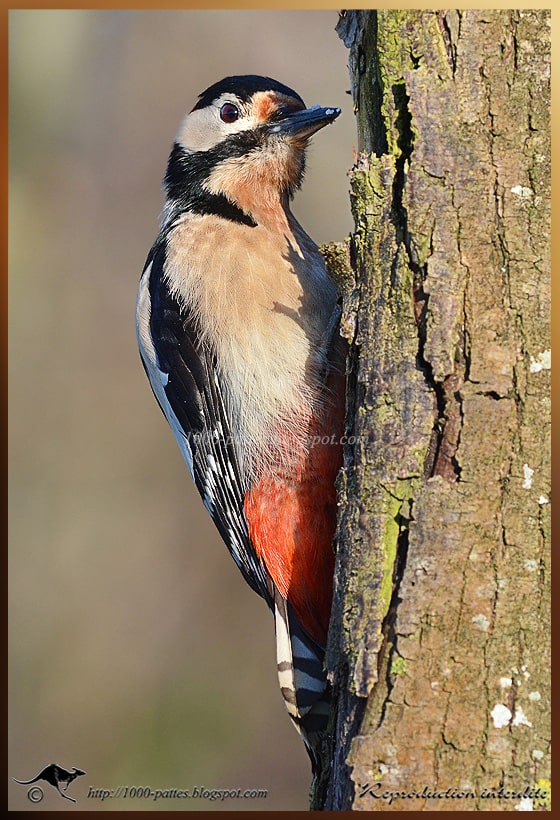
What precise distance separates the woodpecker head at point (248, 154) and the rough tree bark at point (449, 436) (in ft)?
3.43

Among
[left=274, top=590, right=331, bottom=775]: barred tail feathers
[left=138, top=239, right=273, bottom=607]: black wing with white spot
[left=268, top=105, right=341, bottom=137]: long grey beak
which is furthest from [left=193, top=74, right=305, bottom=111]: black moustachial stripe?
[left=274, top=590, right=331, bottom=775]: barred tail feathers

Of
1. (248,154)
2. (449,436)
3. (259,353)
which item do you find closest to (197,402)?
(259,353)

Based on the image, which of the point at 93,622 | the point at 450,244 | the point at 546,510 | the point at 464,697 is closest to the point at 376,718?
the point at 464,697

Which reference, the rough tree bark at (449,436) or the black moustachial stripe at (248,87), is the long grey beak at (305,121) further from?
the rough tree bark at (449,436)

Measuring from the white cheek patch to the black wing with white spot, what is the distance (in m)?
0.48

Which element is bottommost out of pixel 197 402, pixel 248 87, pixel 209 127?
pixel 197 402

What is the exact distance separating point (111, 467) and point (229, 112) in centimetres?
271

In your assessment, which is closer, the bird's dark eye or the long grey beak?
the long grey beak

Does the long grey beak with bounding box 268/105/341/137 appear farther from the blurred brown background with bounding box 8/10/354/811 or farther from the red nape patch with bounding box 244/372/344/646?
the blurred brown background with bounding box 8/10/354/811

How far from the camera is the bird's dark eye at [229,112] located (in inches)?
132

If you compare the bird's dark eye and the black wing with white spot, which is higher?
the bird's dark eye

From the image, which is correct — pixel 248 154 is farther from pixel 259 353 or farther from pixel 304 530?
pixel 304 530

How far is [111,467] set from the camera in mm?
5410

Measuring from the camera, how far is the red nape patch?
9.50 feet
